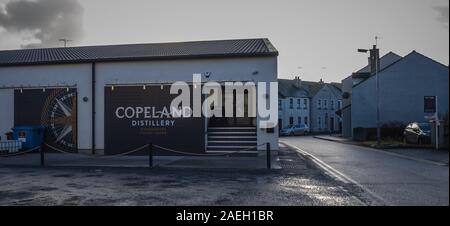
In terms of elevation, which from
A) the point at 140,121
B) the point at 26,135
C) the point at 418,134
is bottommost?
the point at 418,134

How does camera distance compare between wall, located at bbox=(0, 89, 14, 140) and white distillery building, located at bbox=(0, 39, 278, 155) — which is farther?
wall, located at bbox=(0, 89, 14, 140)

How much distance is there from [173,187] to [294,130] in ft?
151

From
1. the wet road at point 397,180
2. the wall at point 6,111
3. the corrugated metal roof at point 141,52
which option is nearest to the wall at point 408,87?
the corrugated metal roof at point 141,52

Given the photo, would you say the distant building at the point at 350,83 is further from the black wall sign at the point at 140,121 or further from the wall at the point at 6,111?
the wall at the point at 6,111

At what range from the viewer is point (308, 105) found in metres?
68.6

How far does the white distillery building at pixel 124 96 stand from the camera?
19.1 m

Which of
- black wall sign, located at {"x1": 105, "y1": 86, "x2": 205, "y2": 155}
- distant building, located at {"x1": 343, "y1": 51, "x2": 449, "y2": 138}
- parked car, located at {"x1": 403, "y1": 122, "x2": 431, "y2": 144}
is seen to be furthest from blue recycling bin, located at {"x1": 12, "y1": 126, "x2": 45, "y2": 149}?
distant building, located at {"x1": 343, "y1": 51, "x2": 449, "y2": 138}

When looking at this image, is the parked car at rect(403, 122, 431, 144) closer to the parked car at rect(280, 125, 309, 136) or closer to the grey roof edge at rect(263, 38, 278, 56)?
the grey roof edge at rect(263, 38, 278, 56)

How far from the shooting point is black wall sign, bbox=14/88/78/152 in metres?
20.3

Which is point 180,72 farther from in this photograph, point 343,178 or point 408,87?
point 408,87

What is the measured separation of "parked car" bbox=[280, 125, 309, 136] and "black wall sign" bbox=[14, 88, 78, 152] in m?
37.1

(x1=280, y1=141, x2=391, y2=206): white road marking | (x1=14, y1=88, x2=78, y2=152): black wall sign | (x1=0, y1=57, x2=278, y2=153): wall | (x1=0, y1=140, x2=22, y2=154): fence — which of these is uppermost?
(x1=0, y1=57, x2=278, y2=153): wall

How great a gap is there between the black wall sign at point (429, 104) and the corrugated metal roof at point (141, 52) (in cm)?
1750

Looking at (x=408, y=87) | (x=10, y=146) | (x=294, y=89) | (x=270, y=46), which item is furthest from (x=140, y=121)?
(x=294, y=89)
